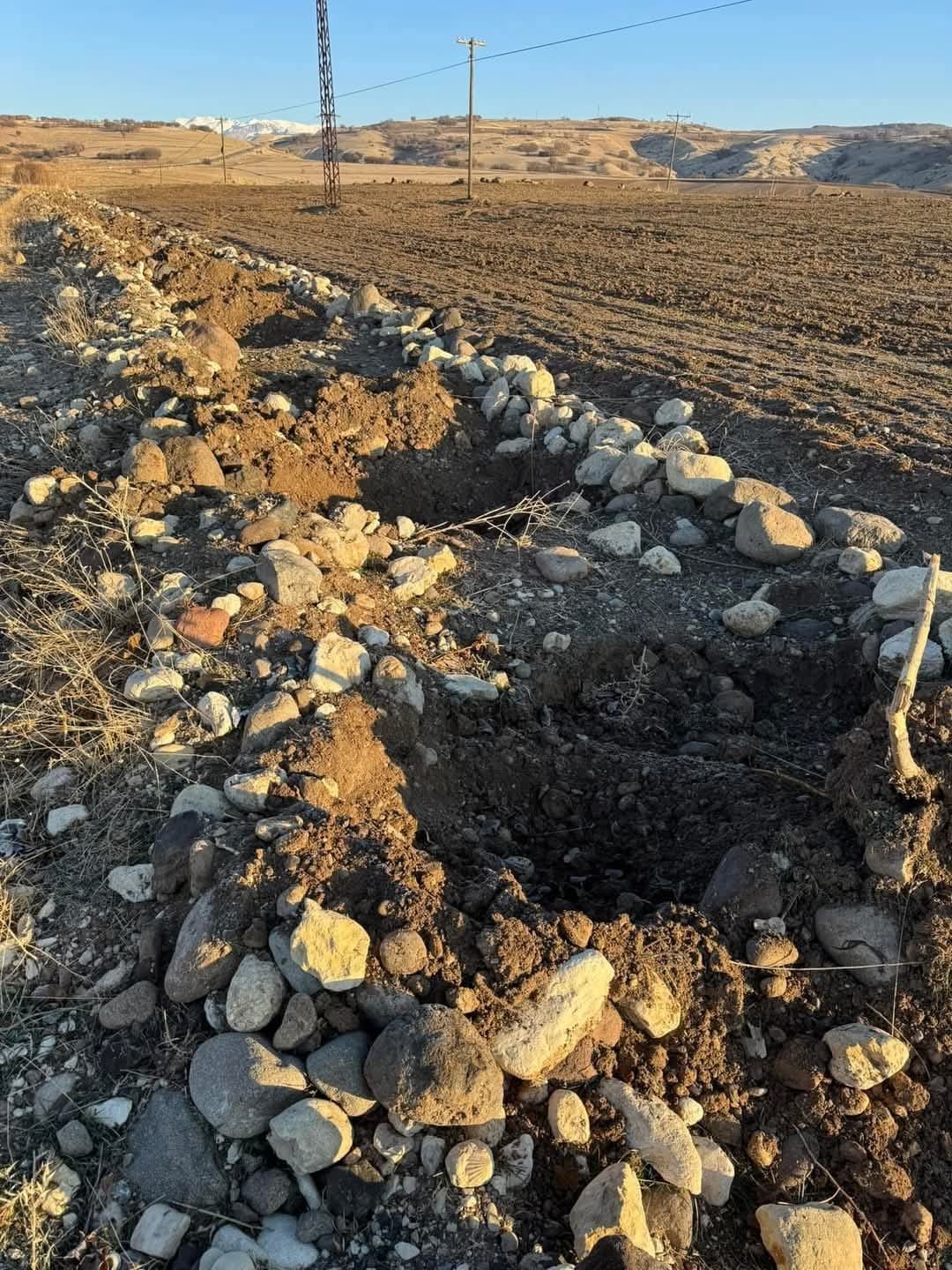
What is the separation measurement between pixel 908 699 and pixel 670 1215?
4.82 feet

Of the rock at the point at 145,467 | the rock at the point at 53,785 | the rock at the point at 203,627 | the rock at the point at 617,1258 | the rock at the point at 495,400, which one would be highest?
the rock at the point at 495,400

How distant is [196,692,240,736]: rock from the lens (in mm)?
3066

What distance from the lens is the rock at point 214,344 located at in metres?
7.67

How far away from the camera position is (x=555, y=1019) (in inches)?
84.1

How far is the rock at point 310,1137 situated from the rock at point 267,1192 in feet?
0.12

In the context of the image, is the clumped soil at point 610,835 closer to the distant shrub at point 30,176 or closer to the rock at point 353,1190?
the rock at point 353,1190

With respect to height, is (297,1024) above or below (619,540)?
below

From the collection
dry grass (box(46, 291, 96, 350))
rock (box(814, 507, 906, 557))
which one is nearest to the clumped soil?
rock (box(814, 507, 906, 557))

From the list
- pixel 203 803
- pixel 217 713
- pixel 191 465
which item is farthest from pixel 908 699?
pixel 191 465

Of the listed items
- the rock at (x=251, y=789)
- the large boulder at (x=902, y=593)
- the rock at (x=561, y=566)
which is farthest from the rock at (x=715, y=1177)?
the rock at (x=561, y=566)

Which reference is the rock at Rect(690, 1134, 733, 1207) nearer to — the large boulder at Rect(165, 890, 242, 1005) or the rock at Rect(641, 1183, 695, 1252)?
the rock at Rect(641, 1183, 695, 1252)

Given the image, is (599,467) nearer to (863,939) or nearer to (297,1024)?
(863,939)

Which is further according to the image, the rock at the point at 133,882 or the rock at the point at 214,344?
the rock at the point at 214,344

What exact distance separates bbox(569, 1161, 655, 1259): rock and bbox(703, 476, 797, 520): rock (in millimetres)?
3893
